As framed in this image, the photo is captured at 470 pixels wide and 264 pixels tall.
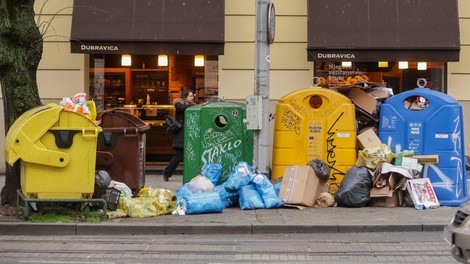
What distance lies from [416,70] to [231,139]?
5.55 meters

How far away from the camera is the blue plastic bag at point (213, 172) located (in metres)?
11.3

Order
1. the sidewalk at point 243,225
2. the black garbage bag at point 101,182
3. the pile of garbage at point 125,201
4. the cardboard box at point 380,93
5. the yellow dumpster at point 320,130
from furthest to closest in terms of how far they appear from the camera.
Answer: the cardboard box at point 380,93, the yellow dumpster at point 320,130, the pile of garbage at point 125,201, the black garbage bag at point 101,182, the sidewalk at point 243,225

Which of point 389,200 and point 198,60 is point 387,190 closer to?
point 389,200

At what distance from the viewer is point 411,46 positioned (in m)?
14.5

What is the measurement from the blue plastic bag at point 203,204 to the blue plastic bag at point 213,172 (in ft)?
2.51

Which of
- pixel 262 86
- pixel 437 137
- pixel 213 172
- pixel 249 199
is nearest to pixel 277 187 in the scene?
pixel 249 199

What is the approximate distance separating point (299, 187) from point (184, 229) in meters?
2.17

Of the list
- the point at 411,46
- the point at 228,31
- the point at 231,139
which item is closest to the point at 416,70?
the point at 411,46

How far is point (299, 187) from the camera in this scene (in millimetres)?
10984

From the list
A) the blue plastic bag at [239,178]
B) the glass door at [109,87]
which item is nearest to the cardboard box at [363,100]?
the blue plastic bag at [239,178]

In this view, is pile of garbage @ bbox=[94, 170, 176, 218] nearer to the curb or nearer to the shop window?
the curb

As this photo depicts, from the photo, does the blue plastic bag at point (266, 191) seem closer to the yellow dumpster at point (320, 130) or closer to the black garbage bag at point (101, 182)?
the yellow dumpster at point (320, 130)

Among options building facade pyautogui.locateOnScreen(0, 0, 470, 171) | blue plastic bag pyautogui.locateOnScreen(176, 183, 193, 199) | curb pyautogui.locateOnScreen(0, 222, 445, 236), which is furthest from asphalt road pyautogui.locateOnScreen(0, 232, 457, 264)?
building facade pyautogui.locateOnScreen(0, 0, 470, 171)

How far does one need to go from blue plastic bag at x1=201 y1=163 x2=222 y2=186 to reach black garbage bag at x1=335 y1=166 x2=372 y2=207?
6.11ft
